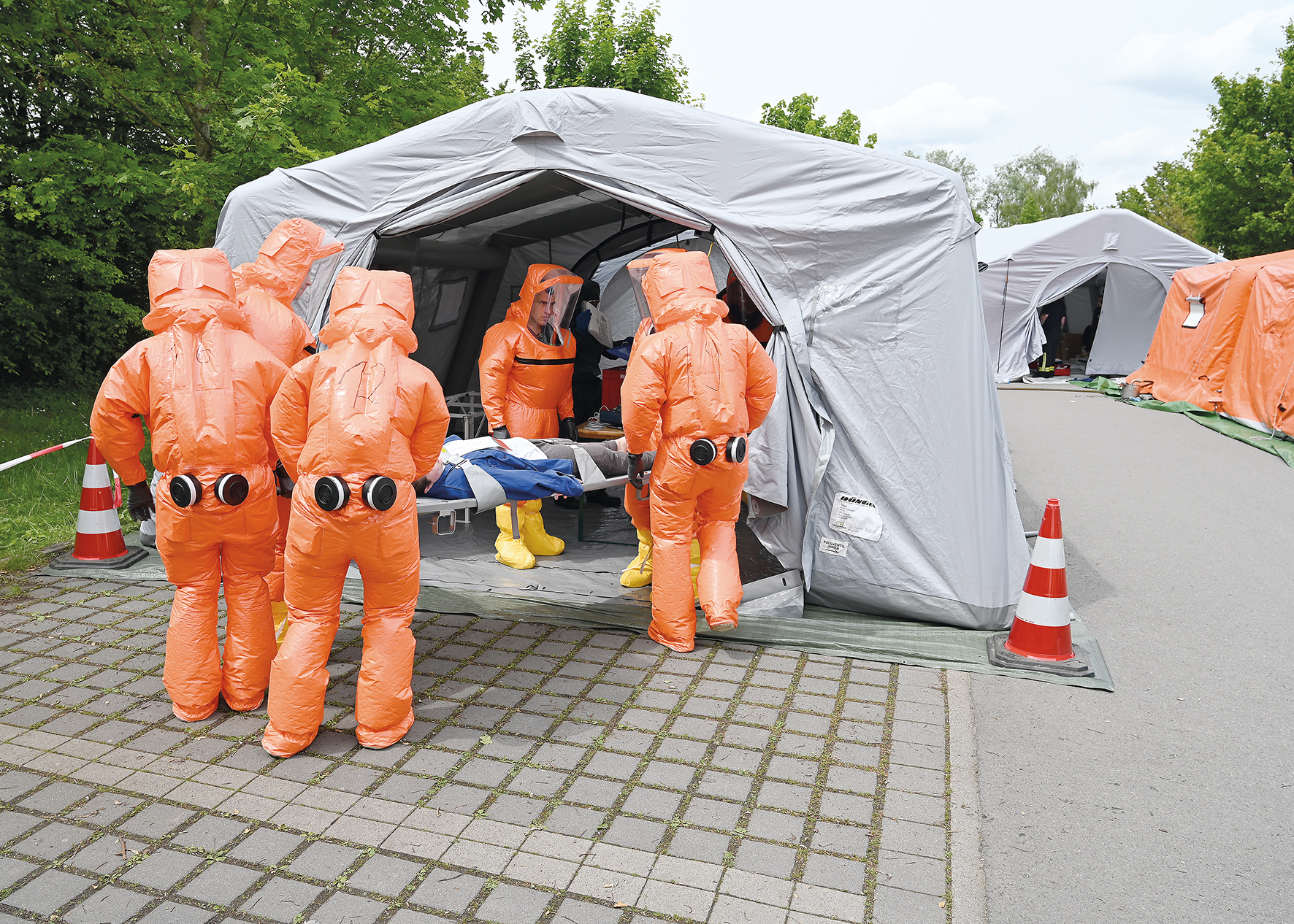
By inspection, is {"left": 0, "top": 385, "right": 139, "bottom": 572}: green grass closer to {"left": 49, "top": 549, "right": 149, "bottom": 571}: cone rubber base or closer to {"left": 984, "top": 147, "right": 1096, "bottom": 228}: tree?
{"left": 49, "top": 549, "right": 149, "bottom": 571}: cone rubber base

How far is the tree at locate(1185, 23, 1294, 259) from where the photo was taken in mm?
22953

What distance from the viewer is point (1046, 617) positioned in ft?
14.4

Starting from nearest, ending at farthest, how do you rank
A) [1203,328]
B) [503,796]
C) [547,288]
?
1. [503,796]
2. [547,288]
3. [1203,328]

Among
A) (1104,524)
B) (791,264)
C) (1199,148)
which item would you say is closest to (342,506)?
(791,264)

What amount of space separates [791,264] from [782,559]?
1697mm

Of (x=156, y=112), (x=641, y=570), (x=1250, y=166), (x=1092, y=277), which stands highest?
(x=1250, y=166)

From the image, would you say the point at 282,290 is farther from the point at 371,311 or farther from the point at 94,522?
the point at 94,522

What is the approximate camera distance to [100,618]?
4957 millimetres

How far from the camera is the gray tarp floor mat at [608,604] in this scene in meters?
4.55

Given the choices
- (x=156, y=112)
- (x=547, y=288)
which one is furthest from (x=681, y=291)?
(x=156, y=112)

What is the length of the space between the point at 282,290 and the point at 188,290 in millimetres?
1018

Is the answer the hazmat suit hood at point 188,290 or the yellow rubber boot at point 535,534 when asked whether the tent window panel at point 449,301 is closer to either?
the yellow rubber boot at point 535,534

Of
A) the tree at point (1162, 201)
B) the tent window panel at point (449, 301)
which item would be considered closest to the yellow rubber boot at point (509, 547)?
the tent window panel at point (449, 301)

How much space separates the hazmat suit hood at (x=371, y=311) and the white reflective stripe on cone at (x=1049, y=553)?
122 inches
